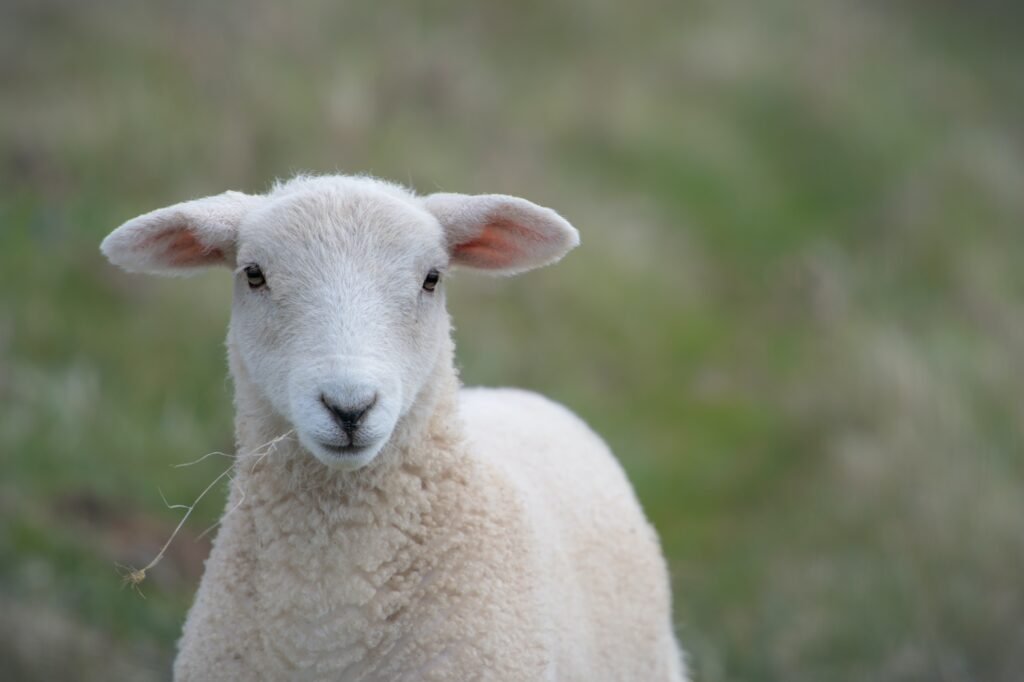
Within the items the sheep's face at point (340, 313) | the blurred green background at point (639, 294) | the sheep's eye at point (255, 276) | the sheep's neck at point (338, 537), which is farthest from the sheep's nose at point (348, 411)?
the blurred green background at point (639, 294)

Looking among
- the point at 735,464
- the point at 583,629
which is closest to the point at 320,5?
the point at 735,464

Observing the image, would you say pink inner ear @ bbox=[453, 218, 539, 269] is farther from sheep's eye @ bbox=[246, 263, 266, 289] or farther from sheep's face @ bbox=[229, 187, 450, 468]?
sheep's eye @ bbox=[246, 263, 266, 289]

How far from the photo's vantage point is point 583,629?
4445 millimetres

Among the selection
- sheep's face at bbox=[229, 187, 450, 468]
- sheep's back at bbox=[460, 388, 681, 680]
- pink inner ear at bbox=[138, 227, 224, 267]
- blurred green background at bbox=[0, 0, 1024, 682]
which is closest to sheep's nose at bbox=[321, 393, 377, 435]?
sheep's face at bbox=[229, 187, 450, 468]

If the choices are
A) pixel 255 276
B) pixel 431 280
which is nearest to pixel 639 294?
pixel 431 280

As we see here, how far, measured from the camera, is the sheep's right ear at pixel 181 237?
4.12 metres

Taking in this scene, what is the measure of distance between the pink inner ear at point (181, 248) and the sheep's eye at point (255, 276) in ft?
0.89

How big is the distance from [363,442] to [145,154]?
6.72 m

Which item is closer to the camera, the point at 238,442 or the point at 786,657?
the point at 238,442

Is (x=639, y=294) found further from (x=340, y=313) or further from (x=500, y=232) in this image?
(x=340, y=313)

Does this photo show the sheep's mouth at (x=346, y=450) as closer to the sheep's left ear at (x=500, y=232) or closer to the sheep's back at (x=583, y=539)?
the sheep's back at (x=583, y=539)

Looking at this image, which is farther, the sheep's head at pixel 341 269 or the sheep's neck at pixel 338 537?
the sheep's neck at pixel 338 537

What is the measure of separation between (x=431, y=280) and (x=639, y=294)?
272 inches

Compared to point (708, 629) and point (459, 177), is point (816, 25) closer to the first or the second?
point (459, 177)
